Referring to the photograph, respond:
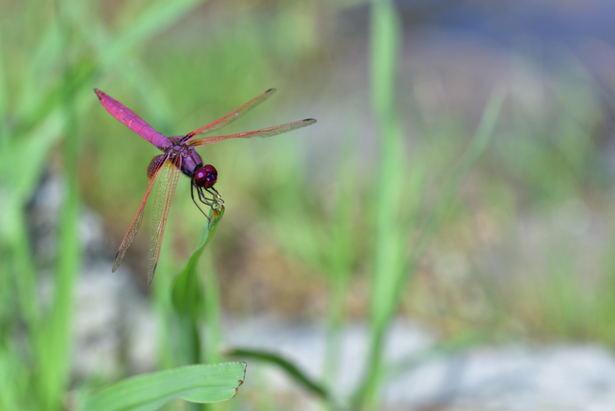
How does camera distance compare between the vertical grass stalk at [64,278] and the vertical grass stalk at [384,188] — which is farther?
the vertical grass stalk at [384,188]

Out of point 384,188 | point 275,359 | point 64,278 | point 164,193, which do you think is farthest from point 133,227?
point 384,188

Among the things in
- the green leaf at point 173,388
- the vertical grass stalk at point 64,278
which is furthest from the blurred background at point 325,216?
the green leaf at point 173,388

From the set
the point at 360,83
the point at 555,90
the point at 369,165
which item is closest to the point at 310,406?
the point at 369,165

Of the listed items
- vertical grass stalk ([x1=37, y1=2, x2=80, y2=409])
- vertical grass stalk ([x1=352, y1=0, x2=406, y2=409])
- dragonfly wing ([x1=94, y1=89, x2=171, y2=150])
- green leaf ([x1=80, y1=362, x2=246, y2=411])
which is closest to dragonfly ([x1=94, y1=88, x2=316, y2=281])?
dragonfly wing ([x1=94, y1=89, x2=171, y2=150])

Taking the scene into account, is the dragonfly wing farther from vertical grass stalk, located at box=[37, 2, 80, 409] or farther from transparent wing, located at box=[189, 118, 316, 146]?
vertical grass stalk, located at box=[37, 2, 80, 409]

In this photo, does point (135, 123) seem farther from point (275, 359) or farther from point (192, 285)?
point (275, 359)

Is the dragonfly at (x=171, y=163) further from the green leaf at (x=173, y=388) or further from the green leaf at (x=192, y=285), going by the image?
the green leaf at (x=173, y=388)
